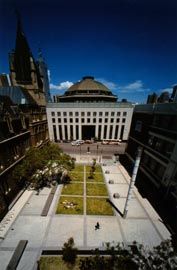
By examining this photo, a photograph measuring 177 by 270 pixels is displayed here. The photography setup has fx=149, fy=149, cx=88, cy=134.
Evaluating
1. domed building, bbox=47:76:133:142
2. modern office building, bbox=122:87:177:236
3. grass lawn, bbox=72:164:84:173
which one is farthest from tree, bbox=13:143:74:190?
domed building, bbox=47:76:133:142

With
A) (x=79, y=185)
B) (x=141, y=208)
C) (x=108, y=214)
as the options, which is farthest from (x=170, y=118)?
(x=79, y=185)

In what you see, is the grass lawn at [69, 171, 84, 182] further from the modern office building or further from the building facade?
the modern office building

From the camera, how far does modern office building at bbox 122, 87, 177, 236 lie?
84.1 ft

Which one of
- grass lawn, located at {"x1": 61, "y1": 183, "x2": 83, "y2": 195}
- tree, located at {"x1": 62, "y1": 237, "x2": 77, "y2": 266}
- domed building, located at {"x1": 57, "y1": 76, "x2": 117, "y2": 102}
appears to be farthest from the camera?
domed building, located at {"x1": 57, "y1": 76, "x2": 117, "y2": 102}

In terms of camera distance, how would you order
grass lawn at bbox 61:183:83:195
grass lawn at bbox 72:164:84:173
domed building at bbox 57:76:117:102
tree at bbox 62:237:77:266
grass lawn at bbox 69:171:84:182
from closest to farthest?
tree at bbox 62:237:77:266
grass lawn at bbox 61:183:83:195
grass lawn at bbox 69:171:84:182
grass lawn at bbox 72:164:84:173
domed building at bbox 57:76:117:102

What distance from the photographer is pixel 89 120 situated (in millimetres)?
69438

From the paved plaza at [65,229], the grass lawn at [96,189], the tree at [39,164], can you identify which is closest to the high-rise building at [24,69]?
the tree at [39,164]

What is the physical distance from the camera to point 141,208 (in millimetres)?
26469

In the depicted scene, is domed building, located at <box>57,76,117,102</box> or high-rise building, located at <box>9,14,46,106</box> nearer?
high-rise building, located at <box>9,14,46,106</box>

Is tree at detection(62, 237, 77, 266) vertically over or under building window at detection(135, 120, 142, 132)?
under

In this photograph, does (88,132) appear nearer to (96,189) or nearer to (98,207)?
(96,189)

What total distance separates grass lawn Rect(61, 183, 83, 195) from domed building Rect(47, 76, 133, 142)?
40442 millimetres

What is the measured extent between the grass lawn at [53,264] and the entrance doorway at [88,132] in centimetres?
5833

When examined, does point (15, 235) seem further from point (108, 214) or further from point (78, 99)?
point (78, 99)
